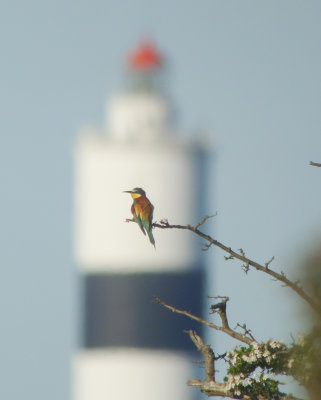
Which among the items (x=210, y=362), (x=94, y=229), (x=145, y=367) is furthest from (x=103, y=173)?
(x=210, y=362)

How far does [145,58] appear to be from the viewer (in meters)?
68.1

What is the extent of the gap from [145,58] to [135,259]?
8.94 m

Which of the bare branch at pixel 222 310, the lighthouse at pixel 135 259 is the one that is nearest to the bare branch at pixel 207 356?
the bare branch at pixel 222 310

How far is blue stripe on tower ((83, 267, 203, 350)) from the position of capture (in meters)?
64.2

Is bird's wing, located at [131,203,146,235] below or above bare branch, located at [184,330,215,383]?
above

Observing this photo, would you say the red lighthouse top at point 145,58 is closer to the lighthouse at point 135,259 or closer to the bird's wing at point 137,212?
the lighthouse at point 135,259

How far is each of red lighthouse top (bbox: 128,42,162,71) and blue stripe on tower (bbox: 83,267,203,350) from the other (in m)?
8.84

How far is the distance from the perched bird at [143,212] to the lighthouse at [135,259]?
50242 mm

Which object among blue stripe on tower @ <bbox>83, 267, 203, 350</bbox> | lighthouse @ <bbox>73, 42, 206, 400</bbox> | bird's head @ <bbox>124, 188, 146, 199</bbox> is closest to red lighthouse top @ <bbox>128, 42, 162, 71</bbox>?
lighthouse @ <bbox>73, 42, 206, 400</bbox>

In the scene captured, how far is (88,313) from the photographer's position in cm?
6638

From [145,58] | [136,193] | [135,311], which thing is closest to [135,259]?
[135,311]

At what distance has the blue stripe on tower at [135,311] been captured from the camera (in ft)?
211

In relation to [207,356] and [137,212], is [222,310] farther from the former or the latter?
[137,212]

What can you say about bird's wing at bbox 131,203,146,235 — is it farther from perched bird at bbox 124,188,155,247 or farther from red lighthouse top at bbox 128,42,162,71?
red lighthouse top at bbox 128,42,162,71
